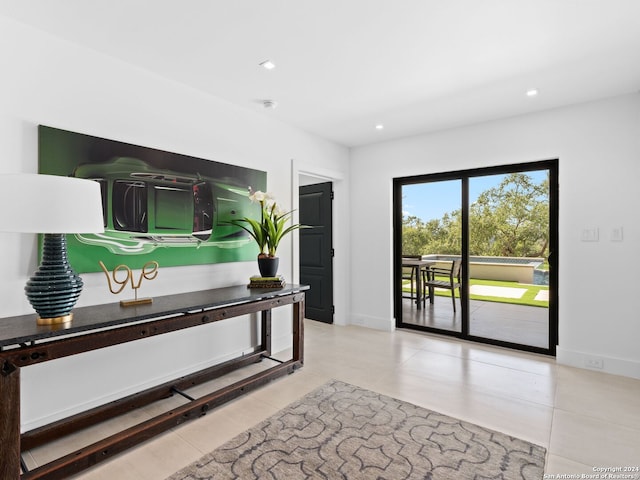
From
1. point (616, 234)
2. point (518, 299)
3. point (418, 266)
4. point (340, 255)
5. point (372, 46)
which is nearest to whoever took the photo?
point (372, 46)

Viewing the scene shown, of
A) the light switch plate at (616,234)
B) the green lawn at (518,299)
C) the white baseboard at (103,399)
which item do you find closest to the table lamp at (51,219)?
the white baseboard at (103,399)

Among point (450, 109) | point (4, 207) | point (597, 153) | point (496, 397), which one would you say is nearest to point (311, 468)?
point (496, 397)

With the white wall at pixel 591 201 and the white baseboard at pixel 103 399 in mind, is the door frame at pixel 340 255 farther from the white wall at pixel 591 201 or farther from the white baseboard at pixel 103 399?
the white baseboard at pixel 103 399

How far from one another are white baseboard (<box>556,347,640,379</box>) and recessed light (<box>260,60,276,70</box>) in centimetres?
364

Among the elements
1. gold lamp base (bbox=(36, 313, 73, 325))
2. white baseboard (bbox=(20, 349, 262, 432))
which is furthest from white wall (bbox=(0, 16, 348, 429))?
gold lamp base (bbox=(36, 313, 73, 325))

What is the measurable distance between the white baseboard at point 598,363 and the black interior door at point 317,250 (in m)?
2.69

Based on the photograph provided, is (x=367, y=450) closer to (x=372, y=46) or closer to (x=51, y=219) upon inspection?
(x=51, y=219)

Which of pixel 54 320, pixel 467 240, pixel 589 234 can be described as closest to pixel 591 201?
pixel 589 234

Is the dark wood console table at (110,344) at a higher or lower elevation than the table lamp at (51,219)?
lower

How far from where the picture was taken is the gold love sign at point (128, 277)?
2189 millimetres

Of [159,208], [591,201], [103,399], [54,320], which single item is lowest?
[103,399]

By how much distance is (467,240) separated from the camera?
158 inches

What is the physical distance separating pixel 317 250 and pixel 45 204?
3.59 m

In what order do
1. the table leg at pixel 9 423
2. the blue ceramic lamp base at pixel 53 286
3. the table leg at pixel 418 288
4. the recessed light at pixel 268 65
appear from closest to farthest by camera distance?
the table leg at pixel 9 423, the blue ceramic lamp base at pixel 53 286, the recessed light at pixel 268 65, the table leg at pixel 418 288
